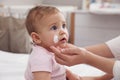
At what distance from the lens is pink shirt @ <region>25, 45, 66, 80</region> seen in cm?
91

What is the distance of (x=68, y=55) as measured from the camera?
982 millimetres

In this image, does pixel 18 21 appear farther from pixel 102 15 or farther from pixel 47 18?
pixel 47 18

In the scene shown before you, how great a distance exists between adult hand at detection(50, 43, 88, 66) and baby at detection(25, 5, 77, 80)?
0.02 metres

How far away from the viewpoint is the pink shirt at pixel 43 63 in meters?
0.91

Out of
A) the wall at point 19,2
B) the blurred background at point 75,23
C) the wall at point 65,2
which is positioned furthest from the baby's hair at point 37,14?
the wall at point 65,2

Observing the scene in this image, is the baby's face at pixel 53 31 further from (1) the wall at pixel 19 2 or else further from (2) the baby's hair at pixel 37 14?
(1) the wall at pixel 19 2

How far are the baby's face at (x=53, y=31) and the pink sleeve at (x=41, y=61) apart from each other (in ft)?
A: 0.17

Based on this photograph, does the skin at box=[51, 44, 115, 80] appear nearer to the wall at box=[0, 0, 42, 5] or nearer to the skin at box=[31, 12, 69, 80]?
the skin at box=[31, 12, 69, 80]

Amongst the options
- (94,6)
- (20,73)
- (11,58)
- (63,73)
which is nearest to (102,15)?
(94,6)

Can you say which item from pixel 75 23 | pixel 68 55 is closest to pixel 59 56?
pixel 68 55

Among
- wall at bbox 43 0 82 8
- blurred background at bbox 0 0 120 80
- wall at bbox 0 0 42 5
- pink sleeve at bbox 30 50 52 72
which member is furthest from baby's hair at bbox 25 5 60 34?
wall at bbox 43 0 82 8

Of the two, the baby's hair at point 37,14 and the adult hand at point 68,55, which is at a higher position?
the baby's hair at point 37,14

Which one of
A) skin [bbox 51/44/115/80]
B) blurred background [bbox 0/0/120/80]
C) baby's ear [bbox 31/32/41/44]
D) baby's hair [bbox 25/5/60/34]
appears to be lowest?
blurred background [bbox 0/0/120/80]

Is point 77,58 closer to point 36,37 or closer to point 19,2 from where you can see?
point 36,37
